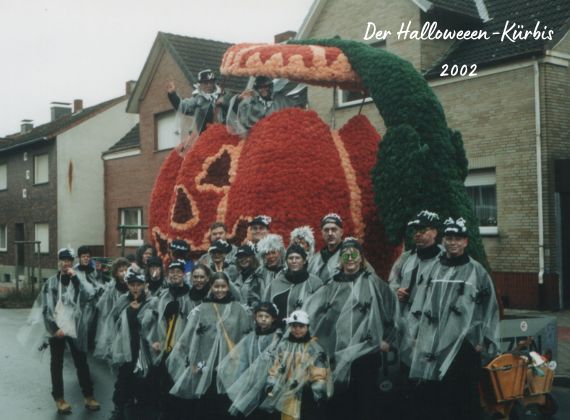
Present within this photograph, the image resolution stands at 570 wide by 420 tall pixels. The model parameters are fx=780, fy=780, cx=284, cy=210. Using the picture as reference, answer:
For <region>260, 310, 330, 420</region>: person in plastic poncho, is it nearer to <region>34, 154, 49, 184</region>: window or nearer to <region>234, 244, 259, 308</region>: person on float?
<region>234, 244, 259, 308</region>: person on float

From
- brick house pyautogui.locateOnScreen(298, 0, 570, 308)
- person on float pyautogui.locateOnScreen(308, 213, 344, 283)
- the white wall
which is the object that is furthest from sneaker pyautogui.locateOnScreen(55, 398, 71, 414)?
the white wall

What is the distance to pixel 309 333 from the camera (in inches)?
237

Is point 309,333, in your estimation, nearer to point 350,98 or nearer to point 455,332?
point 455,332

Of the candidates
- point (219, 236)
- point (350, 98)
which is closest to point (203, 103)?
point (219, 236)

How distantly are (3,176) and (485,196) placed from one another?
25172 millimetres

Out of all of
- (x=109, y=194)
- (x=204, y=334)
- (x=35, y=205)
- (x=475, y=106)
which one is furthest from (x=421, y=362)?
(x=35, y=205)

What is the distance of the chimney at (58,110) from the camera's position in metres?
39.2

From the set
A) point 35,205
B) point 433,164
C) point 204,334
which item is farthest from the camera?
point 35,205

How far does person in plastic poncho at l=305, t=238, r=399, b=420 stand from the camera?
607cm

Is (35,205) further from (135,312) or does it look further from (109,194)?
(135,312)

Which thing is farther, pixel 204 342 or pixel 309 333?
pixel 204 342

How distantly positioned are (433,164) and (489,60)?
921 cm

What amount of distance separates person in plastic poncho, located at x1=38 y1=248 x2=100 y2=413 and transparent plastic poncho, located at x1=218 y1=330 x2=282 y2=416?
2.49 meters

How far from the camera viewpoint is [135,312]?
24.1 ft
